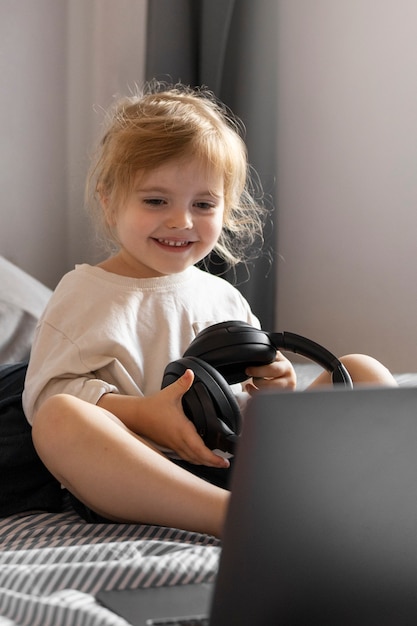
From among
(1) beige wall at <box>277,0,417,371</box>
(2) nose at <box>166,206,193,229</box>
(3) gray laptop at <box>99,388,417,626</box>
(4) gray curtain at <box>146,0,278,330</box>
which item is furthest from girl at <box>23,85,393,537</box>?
(4) gray curtain at <box>146,0,278,330</box>

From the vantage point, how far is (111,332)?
1.40 m

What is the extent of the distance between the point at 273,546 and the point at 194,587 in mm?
215

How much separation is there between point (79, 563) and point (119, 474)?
8.8 inches

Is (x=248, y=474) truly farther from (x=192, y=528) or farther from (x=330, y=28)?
(x=330, y=28)

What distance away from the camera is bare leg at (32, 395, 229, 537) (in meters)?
1.15

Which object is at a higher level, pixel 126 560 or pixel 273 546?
pixel 273 546

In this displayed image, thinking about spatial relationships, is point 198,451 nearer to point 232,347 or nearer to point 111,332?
point 232,347

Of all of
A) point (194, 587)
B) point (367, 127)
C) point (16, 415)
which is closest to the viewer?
point (194, 587)

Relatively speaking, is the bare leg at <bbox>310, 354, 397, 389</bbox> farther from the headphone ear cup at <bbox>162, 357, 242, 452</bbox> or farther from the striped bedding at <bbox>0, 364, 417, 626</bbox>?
the striped bedding at <bbox>0, 364, 417, 626</bbox>

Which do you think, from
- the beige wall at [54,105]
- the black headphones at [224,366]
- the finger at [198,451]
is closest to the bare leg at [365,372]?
the black headphones at [224,366]

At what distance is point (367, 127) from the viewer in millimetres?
2316

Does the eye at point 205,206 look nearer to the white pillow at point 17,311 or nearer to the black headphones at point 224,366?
the black headphones at point 224,366

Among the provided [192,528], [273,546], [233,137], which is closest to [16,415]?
[192,528]

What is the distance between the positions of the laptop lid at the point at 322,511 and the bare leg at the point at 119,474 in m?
0.43
